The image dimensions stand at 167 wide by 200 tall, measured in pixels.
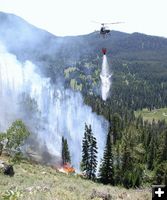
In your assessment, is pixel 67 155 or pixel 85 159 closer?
pixel 85 159

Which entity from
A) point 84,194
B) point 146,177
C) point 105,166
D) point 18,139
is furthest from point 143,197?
point 146,177

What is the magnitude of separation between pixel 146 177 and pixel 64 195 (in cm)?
9703

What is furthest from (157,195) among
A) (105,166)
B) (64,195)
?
(105,166)

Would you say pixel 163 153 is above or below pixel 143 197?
below

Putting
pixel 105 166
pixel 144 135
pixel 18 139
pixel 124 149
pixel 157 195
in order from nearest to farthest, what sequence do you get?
pixel 157 195 < pixel 18 139 < pixel 105 166 < pixel 124 149 < pixel 144 135

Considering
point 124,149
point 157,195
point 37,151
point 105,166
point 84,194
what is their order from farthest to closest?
point 37,151 → point 124,149 → point 105,166 → point 84,194 → point 157,195

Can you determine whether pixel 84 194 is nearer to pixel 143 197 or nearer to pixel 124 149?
pixel 143 197

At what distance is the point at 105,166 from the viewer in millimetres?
109688

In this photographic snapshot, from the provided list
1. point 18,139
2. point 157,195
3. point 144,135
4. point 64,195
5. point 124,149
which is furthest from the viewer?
point 144,135

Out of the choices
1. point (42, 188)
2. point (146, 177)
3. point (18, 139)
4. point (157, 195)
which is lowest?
point (146, 177)

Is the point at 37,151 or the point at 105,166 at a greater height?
the point at 105,166

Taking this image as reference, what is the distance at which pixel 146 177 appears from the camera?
115 m

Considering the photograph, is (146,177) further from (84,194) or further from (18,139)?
(84,194)

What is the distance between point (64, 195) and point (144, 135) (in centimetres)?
13854
